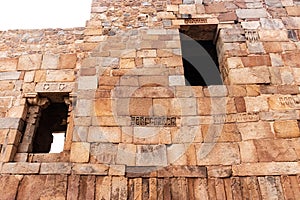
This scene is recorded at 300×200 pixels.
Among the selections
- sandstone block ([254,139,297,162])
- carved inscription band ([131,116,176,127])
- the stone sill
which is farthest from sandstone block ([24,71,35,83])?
sandstone block ([254,139,297,162])

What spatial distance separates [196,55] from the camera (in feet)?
16.5

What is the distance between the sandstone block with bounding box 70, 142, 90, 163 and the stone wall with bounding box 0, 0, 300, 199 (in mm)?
12

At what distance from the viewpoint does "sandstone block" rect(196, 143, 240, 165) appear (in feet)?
10.5

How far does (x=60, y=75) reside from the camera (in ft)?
13.4

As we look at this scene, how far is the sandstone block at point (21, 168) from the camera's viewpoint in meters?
3.29

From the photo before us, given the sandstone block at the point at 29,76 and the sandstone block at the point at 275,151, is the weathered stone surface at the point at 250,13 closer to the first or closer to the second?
the sandstone block at the point at 275,151

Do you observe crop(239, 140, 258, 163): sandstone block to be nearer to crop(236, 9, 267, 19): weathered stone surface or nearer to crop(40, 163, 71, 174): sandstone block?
crop(40, 163, 71, 174): sandstone block

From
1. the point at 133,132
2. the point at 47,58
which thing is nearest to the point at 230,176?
the point at 133,132

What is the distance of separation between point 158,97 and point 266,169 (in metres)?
1.59

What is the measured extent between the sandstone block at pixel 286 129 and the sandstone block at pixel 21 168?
3012mm

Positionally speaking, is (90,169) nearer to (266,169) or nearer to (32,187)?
(32,187)

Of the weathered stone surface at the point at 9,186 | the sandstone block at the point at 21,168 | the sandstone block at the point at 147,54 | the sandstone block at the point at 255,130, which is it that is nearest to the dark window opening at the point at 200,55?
the sandstone block at the point at 147,54

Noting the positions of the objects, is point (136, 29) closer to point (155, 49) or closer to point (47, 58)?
point (155, 49)

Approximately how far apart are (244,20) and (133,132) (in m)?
2.61
